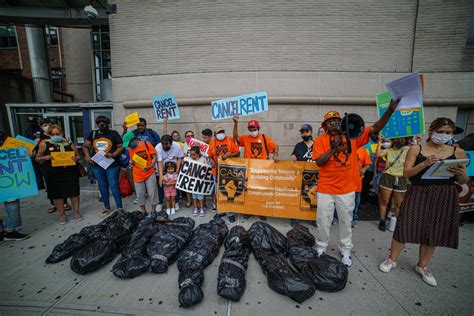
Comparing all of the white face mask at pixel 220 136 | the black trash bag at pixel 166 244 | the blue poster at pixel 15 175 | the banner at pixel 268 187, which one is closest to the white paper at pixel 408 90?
the banner at pixel 268 187

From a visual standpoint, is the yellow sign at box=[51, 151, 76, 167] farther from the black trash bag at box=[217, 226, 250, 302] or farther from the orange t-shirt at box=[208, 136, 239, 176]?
the black trash bag at box=[217, 226, 250, 302]

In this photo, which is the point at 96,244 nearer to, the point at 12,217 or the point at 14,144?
the point at 12,217

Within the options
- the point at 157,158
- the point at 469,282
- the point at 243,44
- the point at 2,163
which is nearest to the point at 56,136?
the point at 2,163

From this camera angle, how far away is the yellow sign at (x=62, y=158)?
3492 millimetres

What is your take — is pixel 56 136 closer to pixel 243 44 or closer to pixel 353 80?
pixel 243 44

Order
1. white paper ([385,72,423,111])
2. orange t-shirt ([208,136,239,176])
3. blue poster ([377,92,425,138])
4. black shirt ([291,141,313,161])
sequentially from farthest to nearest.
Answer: orange t-shirt ([208,136,239,176]) < black shirt ([291,141,313,161]) < blue poster ([377,92,425,138]) < white paper ([385,72,423,111])

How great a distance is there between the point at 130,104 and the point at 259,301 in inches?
249

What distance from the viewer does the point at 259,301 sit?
76.9 inches

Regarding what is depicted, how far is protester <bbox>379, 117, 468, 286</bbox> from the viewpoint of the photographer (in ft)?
6.63

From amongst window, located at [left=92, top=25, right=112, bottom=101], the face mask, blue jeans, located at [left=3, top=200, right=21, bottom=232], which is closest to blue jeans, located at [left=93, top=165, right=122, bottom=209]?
the face mask

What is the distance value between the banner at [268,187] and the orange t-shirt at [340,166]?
115 cm

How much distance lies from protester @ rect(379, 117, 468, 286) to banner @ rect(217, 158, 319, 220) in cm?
149

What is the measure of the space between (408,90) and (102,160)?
5.08m

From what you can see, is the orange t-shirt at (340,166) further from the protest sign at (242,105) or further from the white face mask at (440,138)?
the protest sign at (242,105)
